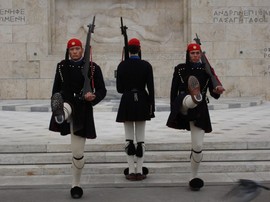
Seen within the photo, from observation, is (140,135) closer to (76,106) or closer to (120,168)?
(120,168)

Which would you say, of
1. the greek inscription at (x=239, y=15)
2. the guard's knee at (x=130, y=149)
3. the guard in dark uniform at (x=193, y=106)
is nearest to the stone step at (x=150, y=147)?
the guard's knee at (x=130, y=149)

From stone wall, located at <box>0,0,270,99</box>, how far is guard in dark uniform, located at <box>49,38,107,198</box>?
11.1 meters

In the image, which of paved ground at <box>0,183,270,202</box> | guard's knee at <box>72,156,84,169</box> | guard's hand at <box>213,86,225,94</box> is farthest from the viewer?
guard's hand at <box>213,86,225,94</box>

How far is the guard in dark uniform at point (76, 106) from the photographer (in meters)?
4.78

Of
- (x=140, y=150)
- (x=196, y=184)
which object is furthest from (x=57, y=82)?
(x=196, y=184)

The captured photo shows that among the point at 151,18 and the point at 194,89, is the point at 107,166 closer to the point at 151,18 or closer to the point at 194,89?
the point at 194,89

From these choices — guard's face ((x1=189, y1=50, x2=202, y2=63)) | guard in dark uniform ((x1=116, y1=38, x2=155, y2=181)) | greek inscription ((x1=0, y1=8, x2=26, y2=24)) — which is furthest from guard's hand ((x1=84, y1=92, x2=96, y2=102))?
greek inscription ((x1=0, y1=8, x2=26, y2=24))

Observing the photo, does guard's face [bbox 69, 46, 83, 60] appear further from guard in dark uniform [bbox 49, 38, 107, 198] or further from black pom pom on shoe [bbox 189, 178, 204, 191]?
black pom pom on shoe [bbox 189, 178, 204, 191]

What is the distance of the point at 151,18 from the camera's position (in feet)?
58.1

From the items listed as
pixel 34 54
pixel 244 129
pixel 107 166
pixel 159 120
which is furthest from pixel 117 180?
pixel 34 54

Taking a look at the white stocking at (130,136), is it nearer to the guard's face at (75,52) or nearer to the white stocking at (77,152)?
the white stocking at (77,152)

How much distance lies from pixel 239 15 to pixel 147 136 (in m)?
10.9

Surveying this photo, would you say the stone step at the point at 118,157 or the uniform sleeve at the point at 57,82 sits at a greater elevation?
the uniform sleeve at the point at 57,82

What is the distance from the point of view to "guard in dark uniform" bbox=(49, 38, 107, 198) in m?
4.78
